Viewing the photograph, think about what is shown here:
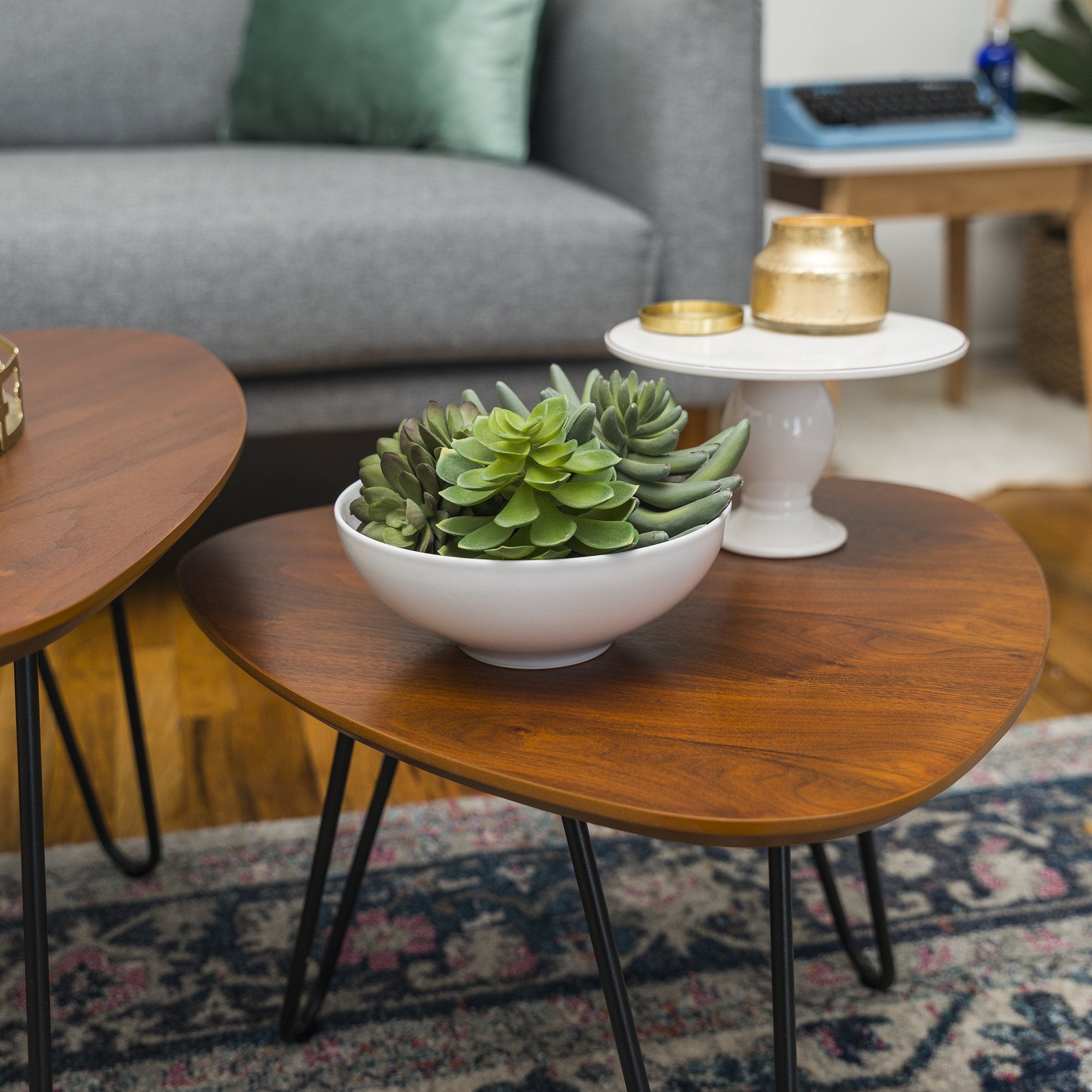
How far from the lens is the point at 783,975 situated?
22.9 inches

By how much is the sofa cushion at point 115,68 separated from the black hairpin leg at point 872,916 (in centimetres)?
171

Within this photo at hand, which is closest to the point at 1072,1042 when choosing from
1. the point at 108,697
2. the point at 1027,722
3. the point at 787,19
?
the point at 1027,722

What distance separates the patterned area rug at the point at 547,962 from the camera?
0.82 metres

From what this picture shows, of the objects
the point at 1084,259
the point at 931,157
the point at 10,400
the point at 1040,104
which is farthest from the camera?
the point at 1040,104

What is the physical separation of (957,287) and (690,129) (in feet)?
3.65

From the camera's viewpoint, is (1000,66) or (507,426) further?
(1000,66)

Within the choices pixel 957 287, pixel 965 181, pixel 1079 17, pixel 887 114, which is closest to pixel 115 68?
pixel 887 114

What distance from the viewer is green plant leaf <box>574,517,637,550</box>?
0.54 m

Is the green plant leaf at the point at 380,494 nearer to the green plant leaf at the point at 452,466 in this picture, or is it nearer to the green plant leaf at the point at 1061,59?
the green plant leaf at the point at 452,466

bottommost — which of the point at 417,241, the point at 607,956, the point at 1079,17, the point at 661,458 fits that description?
the point at 607,956

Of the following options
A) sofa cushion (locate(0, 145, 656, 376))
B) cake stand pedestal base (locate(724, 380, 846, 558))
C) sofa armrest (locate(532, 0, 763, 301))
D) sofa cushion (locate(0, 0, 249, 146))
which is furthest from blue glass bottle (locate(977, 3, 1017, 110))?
cake stand pedestal base (locate(724, 380, 846, 558))

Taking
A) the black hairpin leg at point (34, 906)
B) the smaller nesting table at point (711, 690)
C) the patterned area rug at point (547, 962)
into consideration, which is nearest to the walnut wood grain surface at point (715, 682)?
the smaller nesting table at point (711, 690)

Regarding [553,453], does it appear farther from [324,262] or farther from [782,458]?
[324,262]

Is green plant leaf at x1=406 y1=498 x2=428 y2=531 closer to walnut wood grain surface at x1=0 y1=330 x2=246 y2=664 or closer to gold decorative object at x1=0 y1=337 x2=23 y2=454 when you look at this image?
walnut wood grain surface at x1=0 y1=330 x2=246 y2=664
